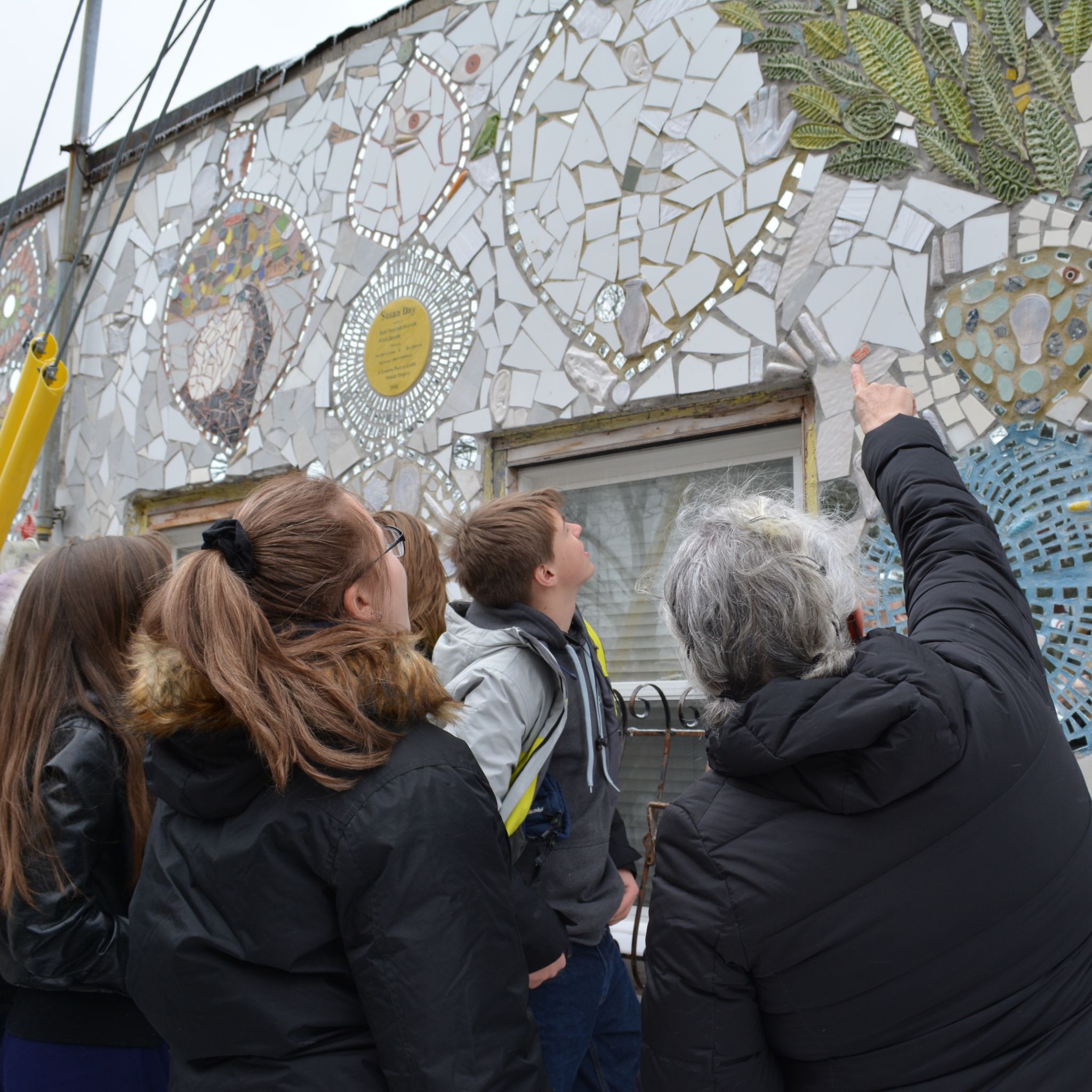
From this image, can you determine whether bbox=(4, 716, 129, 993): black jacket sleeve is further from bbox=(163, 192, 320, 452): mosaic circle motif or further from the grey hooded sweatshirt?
bbox=(163, 192, 320, 452): mosaic circle motif

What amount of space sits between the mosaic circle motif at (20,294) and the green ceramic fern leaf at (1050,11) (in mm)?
5305

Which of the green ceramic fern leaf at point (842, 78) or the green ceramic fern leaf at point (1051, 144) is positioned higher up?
the green ceramic fern leaf at point (842, 78)

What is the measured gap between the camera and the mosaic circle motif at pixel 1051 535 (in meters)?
2.61

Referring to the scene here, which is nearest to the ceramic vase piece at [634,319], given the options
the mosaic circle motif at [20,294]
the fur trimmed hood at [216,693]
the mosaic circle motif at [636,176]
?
the mosaic circle motif at [636,176]

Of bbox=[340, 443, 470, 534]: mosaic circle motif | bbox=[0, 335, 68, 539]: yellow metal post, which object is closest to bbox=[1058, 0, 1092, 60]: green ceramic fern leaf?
bbox=[340, 443, 470, 534]: mosaic circle motif

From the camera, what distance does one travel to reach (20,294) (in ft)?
20.5

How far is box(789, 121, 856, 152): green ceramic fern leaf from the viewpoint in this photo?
10.4 feet

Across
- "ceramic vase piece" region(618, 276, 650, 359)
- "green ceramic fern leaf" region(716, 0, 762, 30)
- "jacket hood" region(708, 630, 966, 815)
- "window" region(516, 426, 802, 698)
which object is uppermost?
"green ceramic fern leaf" region(716, 0, 762, 30)

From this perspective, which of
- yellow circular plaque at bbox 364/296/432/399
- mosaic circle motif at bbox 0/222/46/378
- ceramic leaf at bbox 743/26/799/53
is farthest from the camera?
mosaic circle motif at bbox 0/222/46/378

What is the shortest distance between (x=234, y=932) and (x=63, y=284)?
4.97 m

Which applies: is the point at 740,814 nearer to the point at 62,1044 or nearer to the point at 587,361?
the point at 62,1044

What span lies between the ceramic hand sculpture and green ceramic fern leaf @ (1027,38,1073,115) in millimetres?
686

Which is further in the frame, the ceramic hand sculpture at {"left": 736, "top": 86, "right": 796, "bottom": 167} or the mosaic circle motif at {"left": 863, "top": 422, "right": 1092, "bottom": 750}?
the ceramic hand sculpture at {"left": 736, "top": 86, "right": 796, "bottom": 167}

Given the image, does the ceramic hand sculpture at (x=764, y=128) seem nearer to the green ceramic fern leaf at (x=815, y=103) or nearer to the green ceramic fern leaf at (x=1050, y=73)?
the green ceramic fern leaf at (x=815, y=103)
